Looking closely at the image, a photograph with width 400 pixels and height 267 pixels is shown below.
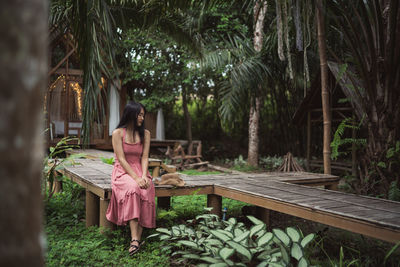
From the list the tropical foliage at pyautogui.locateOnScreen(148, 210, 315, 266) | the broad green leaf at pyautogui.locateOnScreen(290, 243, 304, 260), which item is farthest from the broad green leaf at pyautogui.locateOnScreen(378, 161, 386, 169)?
the broad green leaf at pyautogui.locateOnScreen(290, 243, 304, 260)

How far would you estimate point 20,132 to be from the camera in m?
0.75

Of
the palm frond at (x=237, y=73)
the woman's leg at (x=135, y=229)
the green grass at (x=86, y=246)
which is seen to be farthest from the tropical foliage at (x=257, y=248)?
the palm frond at (x=237, y=73)

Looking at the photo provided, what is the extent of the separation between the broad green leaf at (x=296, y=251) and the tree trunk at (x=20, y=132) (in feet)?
5.47

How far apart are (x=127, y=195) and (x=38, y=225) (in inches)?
96.6

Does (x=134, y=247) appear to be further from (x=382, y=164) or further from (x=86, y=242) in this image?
(x=382, y=164)

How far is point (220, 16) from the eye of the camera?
12195 mm

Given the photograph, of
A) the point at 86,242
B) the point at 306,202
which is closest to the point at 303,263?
the point at 306,202

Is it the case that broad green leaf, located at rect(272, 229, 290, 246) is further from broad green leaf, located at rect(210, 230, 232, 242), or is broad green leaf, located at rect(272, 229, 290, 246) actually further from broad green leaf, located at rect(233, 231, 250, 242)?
broad green leaf, located at rect(210, 230, 232, 242)

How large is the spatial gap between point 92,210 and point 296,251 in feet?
8.48

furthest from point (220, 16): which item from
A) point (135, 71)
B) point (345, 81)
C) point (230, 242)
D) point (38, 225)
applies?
point (38, 225)

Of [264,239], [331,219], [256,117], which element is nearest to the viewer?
[264,239]

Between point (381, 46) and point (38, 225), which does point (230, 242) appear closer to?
point (38, 225)

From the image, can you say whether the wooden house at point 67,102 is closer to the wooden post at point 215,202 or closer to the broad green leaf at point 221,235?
the wooden post at point 215,202

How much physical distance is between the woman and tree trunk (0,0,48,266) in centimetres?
240
